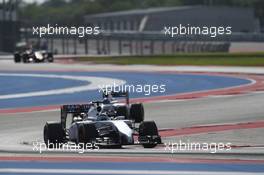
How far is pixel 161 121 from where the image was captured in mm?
20844

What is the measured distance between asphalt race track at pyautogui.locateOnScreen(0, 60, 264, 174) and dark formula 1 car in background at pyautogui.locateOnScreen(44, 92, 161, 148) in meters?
0.27

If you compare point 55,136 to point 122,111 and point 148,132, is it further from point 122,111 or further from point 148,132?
point 148,132

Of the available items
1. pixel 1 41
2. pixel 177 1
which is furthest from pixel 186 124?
pixel 177 1

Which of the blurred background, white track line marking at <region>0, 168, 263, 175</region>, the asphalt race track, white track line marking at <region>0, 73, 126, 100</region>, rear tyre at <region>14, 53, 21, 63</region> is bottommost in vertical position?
white track line marking at <region>0, 168, 263, 175</region>

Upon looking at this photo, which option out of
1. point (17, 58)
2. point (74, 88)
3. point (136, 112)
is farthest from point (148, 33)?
point (136, 112)

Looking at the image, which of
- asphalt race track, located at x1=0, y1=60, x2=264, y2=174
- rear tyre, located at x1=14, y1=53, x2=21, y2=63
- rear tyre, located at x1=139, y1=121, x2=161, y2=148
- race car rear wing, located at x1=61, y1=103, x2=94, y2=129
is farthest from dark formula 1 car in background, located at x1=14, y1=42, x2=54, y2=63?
rear tyre, located at x1=139, y1=121, x2=161, y2=148

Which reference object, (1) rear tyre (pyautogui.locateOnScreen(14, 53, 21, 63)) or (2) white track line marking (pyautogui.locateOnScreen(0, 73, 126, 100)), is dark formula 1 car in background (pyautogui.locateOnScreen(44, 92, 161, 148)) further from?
(1) rear tyre (pyautogui.locateOnScreen(14, 53, 21, 63))

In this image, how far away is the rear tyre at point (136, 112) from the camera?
58.7ft

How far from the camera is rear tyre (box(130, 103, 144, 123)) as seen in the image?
1789 cm

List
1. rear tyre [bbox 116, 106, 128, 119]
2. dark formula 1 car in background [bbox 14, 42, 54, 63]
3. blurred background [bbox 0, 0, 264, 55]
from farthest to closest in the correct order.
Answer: blurred background [bbox 0, 0, 264, 55] → dark formula 1 car in background [bbox 14, 42, 54, 63] → rear tyre [bbox 116, 106, 128, 119]

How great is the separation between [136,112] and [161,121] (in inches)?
115

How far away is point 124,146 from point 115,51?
8649 centimetres

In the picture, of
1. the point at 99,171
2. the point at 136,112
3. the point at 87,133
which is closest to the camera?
the point at 99,171

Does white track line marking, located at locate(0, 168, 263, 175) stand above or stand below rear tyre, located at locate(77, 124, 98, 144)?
below
